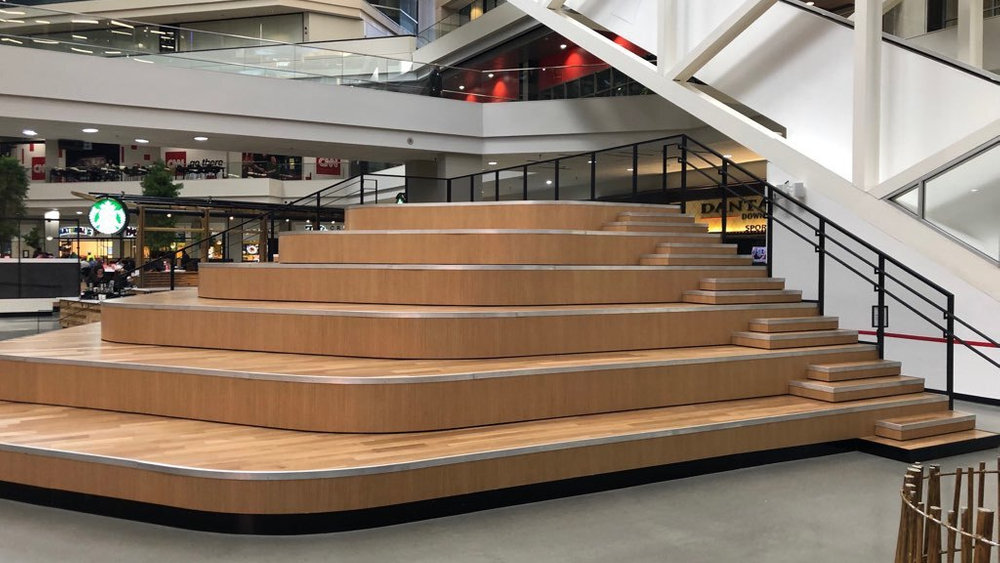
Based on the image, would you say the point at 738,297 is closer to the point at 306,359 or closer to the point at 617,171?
the point at 306,359

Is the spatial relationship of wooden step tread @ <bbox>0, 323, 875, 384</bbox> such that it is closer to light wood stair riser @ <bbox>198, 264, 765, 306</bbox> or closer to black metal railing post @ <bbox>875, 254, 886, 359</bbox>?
black metal railing post @ <bbox>875, 254, 886, 359</bbox>

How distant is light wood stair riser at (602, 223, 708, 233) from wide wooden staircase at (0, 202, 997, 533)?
13.6 inches

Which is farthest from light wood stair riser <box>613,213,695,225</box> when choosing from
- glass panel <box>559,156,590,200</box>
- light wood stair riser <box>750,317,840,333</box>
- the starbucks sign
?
the starbucks sign

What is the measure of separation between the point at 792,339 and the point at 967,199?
1905mm

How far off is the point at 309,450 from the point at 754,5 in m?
5.16

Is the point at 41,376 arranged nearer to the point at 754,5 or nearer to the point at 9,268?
the point at 754,5

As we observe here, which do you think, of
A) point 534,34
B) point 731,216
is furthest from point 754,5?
point 534,34

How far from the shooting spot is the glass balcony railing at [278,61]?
11383mm

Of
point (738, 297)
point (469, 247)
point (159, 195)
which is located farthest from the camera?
point (159, 195)

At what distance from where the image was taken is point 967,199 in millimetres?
4945

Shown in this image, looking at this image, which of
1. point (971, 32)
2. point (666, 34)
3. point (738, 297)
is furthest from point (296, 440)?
point (971, 32)

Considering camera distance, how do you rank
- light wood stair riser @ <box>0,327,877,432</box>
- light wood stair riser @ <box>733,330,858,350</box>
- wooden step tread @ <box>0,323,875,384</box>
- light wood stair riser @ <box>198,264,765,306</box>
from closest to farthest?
light wood stair riser @ <box>0,327,877,432</box> < wooden step tread @ <box>0,323,875,384</box> < light wood stair riser @ <box>198,264,765,306</box> < light wood stair riser @ <box>733,330,858,350</box>

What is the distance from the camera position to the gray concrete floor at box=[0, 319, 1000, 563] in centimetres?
369

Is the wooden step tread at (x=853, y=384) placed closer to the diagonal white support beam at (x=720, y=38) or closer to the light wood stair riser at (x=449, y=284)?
the light wood stair riser at (x=449, y=284)
